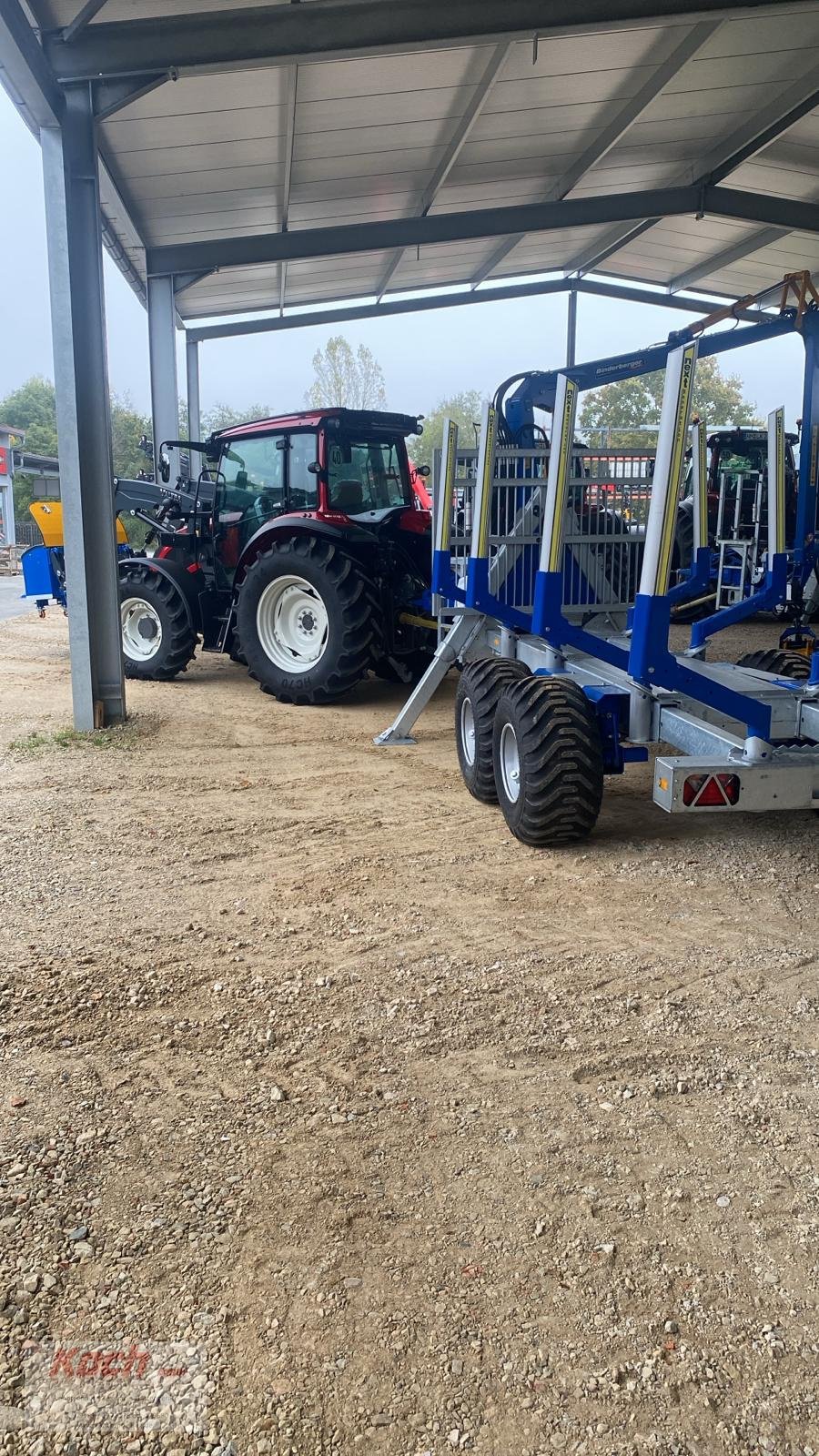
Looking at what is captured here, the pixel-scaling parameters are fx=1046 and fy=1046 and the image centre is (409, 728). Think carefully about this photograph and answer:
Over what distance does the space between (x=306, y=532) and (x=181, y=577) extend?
143 centimetres

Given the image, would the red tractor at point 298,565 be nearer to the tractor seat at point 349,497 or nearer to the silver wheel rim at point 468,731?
the tractor seat at point 349,497

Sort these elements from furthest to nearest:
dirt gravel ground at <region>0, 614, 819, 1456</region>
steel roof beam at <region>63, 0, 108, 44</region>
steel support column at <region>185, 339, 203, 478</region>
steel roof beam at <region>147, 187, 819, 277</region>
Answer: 1. steel support column at <region>185, 339, 203, 478</region>
2. steel roof beam at <region>147, 187, 819, 277</region>
3. steel roof beam at <region>63, 0, 108, 44</region>
4. dirt gravel ground at <region>0, 614, 819, 1456</region>

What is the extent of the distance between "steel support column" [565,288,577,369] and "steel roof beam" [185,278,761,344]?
1.22ft

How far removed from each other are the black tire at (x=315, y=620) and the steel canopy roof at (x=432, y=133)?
3022 mm

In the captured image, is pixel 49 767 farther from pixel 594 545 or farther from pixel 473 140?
pixel 473 140

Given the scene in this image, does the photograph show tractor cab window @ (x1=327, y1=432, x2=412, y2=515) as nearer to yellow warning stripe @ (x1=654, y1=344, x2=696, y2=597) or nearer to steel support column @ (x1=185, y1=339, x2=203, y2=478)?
yellow warning stripe @ (x1=654, y1=344, x2=696, y2=597)

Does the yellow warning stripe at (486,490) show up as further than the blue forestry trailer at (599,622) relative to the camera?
Yes

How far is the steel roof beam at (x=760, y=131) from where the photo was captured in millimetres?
8531

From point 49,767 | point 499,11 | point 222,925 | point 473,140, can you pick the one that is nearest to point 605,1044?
point 222,925

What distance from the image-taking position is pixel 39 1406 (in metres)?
1.72

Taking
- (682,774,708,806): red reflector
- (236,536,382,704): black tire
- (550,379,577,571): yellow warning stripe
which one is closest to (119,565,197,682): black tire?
(236,536,382,704): black tire

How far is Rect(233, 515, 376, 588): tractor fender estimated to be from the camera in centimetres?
764

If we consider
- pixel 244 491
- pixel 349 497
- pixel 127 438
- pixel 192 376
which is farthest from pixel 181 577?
pixel 127 438

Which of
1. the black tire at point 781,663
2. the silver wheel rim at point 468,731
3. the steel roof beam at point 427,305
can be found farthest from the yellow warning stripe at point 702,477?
the steel roof beam at point 427,305
